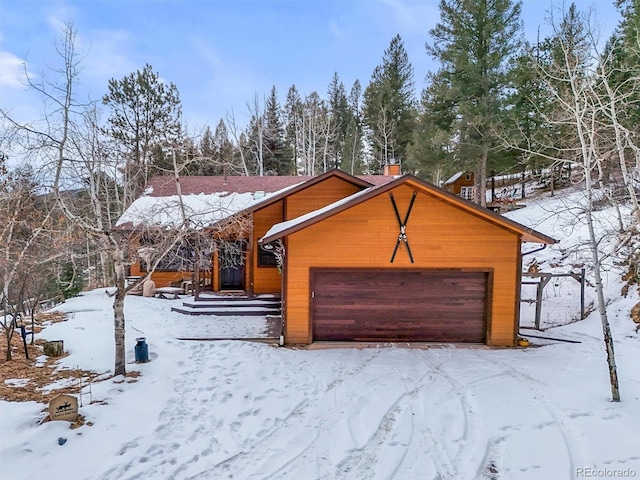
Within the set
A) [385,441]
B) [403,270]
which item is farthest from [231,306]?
[385,441]

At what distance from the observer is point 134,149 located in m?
19.5

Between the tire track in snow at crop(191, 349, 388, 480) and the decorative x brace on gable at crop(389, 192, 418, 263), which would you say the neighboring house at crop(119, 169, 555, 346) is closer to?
the decorative x brace on gable at crop(389, 192, 418, 263)

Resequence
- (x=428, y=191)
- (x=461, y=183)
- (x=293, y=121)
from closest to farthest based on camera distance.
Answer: (x=428, y=191) → (x=293, y=121) → (x=461, y=183)

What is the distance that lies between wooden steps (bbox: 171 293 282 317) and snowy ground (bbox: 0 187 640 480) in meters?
2.79

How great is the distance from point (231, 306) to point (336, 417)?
6.72m

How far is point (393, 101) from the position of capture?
1065 inches

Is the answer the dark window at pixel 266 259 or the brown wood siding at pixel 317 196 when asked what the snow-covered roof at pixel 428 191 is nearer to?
the brown wood siding at pixel 317 196

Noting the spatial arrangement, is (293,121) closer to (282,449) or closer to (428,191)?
(428,191)

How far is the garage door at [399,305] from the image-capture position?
8.57 m

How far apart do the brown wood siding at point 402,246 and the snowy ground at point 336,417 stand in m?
1.15

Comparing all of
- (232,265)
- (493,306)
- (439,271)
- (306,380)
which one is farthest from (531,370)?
(232,265)

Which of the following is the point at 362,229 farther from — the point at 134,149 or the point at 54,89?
the point at 134,149

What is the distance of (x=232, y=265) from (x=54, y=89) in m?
7.16

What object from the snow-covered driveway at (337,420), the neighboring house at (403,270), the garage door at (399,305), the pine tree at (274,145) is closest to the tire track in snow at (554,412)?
the snow-covered driveway at (337,420)
